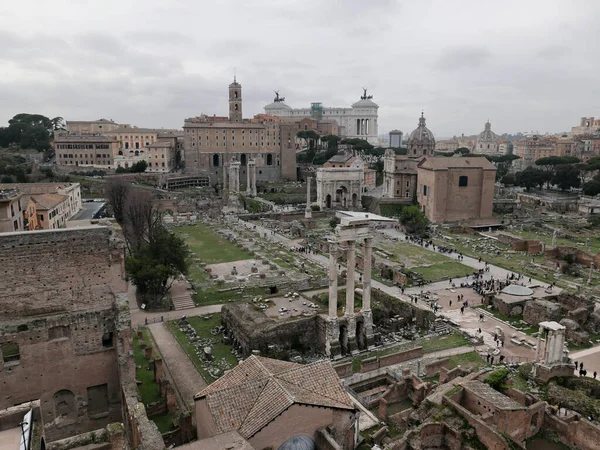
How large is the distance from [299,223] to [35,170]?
43386 mm

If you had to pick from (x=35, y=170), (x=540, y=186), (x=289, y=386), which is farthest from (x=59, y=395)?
(x=540, y=186)

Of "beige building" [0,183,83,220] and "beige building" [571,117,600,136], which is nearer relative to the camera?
"beige building" [0,183,83,220]

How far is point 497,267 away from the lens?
42.7 meters

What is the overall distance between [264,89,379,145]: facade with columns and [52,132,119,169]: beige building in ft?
256

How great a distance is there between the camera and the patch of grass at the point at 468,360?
23.9m

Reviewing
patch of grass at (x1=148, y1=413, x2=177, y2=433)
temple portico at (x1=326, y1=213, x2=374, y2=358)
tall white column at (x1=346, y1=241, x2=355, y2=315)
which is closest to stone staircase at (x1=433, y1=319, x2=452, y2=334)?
temple portico at (x1=326, y1=213, x2=374, y2=358)

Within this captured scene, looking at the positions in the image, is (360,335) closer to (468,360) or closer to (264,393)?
(468,360)

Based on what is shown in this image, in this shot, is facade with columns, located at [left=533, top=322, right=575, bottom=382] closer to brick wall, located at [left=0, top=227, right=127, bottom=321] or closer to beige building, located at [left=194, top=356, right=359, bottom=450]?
beige building, located at [left=194, top=356, right=359, bottom=450]

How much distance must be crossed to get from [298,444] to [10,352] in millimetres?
11710

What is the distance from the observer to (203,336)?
27.3 meters

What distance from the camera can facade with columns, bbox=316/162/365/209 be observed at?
72875mm

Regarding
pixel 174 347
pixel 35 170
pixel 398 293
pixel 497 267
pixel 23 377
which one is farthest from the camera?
pixel 35 170

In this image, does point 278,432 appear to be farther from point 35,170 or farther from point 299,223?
point 35,170

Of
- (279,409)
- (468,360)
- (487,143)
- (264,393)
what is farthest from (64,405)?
(487,143)
